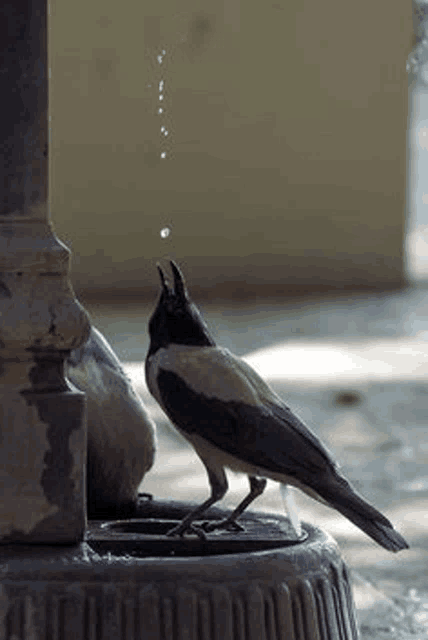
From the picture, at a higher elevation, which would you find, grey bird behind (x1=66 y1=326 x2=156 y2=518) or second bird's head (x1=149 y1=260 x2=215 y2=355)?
second bird's head (x1=149 y1=260 x2=215 y2=355)

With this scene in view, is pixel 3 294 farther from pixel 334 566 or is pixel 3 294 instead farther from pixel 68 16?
pixel 68 16

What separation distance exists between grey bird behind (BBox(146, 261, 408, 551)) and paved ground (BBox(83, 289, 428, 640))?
192 centimetres

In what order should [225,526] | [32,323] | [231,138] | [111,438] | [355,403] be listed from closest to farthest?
[32,323] → [225,526] → [111,438] → [355,403] → [231,138]

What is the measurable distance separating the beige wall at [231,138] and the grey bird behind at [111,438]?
983 cm

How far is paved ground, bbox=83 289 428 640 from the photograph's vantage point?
6.14 metres

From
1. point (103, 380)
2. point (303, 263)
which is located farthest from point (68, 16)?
point (103, 380)

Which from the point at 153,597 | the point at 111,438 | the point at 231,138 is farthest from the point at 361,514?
the point at 231,138

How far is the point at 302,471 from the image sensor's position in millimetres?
3418

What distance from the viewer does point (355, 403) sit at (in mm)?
9648

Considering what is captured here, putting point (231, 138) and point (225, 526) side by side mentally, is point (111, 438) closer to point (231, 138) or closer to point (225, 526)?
point (225, 526)

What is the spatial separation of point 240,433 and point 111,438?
1.31 feet

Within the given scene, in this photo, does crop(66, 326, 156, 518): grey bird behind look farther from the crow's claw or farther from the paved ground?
the paved ground

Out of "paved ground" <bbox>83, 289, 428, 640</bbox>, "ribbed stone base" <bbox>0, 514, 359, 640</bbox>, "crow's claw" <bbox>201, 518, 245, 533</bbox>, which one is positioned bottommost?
"paved ground" <bbox>83, 289, 428, 640</bbox>

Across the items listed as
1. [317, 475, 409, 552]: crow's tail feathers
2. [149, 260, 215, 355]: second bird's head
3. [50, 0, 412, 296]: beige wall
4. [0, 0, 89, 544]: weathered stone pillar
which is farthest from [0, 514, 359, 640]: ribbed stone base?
[50, 0, 412, 296]: beige wall
